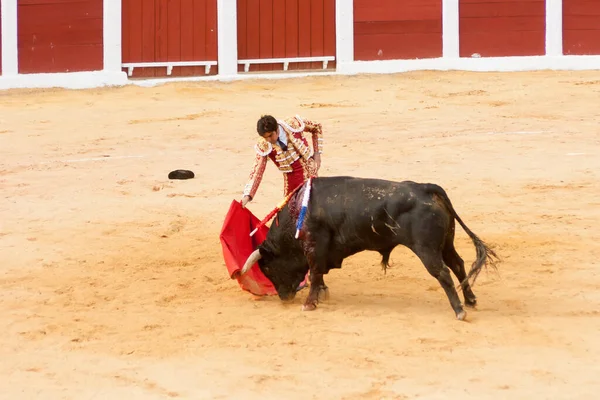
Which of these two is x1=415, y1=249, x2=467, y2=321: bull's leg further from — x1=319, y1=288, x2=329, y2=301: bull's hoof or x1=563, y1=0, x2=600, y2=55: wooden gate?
x1=563, y1=0, x2=600, y2=55: wooden gate

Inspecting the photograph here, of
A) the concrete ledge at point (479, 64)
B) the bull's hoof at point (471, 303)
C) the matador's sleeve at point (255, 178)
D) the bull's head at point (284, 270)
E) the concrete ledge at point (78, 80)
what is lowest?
the bull's hoof at point (471, 303)

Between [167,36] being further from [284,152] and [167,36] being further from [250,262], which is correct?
[250,262]

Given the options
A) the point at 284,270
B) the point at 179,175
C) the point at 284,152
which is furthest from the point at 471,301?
the point at 179,175

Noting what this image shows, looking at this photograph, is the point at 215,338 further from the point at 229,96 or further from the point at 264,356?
the point at 229,96

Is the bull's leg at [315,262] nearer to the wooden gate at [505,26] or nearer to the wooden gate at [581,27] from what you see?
the wooden gate at [505,26]

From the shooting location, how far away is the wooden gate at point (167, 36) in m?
14.4

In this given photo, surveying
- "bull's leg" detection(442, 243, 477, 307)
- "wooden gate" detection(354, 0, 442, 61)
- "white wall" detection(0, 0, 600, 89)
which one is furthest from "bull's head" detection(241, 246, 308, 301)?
"wooden gate" detection(354, 0, 442, 61)

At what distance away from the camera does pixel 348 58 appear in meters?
14.8

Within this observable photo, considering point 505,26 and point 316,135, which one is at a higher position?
point 505,26

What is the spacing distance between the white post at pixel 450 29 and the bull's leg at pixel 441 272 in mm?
9980

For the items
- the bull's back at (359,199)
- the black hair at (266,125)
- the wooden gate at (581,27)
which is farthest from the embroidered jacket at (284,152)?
the wooden gate at (581,27)

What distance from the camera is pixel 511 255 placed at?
259 inches

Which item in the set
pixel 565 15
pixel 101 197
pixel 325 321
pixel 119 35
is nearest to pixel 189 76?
pixel 119 35

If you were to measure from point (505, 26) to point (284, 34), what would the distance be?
128 inches
